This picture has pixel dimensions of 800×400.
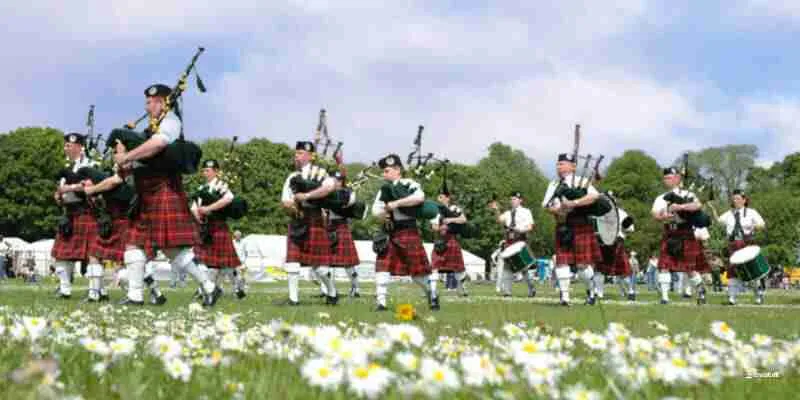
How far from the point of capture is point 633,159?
70.1 m

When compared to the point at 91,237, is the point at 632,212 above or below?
above

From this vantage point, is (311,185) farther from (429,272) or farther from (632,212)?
(632,212)

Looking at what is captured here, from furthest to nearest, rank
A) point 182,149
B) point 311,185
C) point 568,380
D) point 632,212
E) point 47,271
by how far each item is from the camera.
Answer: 1. point 632,212
2. point 47,271
3. point 311,185
4. point 182,149
5. point 568,380

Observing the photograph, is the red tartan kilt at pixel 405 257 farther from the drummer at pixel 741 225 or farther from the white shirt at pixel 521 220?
the white shirt at pixel 521 220

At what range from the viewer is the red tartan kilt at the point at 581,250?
540 inches

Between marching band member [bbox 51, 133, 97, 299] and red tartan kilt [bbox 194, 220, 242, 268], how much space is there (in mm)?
2076

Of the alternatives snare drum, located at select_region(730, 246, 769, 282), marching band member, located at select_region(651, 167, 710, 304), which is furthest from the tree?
snare drum, located at select_region(730, 246, 769, 282)

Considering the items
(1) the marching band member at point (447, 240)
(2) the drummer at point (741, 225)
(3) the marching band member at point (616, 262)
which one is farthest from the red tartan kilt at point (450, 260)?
(2) the drummer at point (741, 225)

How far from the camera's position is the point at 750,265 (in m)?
15.9

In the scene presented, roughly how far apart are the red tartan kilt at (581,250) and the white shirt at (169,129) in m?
6.46

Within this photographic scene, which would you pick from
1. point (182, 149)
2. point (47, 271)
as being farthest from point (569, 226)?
point (47, 271)

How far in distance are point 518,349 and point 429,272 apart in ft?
30.2

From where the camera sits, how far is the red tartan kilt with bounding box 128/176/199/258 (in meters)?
9.70

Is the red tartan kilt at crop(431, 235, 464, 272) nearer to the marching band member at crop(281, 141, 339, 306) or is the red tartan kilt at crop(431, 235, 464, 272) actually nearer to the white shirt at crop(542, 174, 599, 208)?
the white shirt at crop(542, 174, 599, 208)
